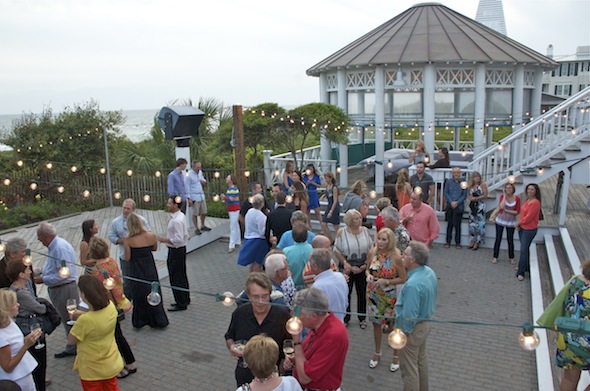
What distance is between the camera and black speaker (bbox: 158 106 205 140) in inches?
405

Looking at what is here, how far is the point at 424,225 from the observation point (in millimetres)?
7270

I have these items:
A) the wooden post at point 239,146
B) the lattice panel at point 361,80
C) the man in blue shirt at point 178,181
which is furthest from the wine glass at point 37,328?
the lattice panel at point 361,80

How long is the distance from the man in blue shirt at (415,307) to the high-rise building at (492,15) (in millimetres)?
25230

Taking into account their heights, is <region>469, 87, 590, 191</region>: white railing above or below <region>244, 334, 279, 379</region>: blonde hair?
above

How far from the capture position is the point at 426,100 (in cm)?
1370

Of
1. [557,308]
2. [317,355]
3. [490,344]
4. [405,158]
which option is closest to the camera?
[317,355]

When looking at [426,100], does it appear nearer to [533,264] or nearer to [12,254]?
[533,264]

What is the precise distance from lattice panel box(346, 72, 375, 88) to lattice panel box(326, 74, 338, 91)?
0.58 metres

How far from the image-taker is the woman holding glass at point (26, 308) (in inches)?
178

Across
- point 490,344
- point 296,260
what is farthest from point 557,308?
point 296,260

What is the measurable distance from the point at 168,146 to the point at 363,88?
6.44 meters

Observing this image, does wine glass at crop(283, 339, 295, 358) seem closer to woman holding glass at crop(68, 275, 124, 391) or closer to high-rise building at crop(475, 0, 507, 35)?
woman holding glass at crop(68, 275, 124, 391)

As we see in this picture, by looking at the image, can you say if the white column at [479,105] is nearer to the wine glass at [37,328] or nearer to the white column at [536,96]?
the white column at [536,96]

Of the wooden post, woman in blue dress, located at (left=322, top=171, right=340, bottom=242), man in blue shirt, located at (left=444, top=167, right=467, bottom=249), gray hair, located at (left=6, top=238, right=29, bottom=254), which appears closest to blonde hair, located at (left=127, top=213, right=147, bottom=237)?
gray hair, located at (left=6, top=238, right=29, bottom=254)
